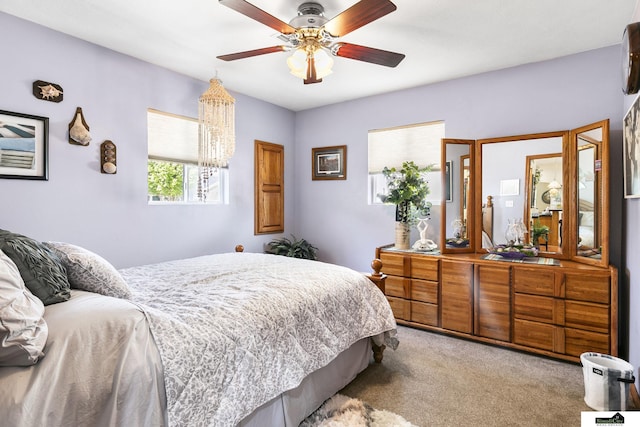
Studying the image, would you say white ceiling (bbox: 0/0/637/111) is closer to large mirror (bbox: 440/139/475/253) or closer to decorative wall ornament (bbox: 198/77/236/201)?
decorative wall ornament (bbox: 198/77/236/201)

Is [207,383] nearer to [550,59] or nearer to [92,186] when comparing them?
[92,186]

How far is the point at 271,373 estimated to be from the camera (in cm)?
165

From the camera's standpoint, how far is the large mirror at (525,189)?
3.12 meters

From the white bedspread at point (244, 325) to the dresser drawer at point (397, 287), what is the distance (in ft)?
3.24

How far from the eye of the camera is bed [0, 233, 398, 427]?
111cm

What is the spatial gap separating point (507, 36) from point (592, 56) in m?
0.93

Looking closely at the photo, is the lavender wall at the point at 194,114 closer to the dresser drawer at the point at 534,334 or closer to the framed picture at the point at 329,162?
the framed picture at the point at 329,162

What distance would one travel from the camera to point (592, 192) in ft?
9.36

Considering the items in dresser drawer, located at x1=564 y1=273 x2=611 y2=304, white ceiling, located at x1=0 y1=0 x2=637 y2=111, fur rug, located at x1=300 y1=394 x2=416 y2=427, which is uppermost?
white ceiling, located at x1=0 y1=0 x2=637 y2=111

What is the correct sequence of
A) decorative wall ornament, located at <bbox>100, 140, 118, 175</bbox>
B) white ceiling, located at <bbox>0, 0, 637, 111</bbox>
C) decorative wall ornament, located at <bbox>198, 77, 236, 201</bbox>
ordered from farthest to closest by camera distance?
decorative wall ornament, located at <bbox>198, 77, 236, 201</bbox>
decorative wall ornament, located at <bbox>100, 140, 118, 175</bbox>
white ceiling, located at <bbox>0, 0, 637, 111</bbox>

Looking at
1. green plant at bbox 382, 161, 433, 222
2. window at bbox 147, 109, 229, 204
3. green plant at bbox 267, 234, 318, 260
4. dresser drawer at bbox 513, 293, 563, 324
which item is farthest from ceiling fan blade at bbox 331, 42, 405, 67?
green plant at bbox 267, 234, 318, 260

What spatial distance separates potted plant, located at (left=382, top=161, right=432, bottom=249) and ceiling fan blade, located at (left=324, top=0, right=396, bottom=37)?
1.94 metres

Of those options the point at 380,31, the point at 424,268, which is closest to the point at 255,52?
the point at 380,31

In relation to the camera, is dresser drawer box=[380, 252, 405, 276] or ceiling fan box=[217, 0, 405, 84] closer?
ceiling fan box=[217, 0, 405, 84]
